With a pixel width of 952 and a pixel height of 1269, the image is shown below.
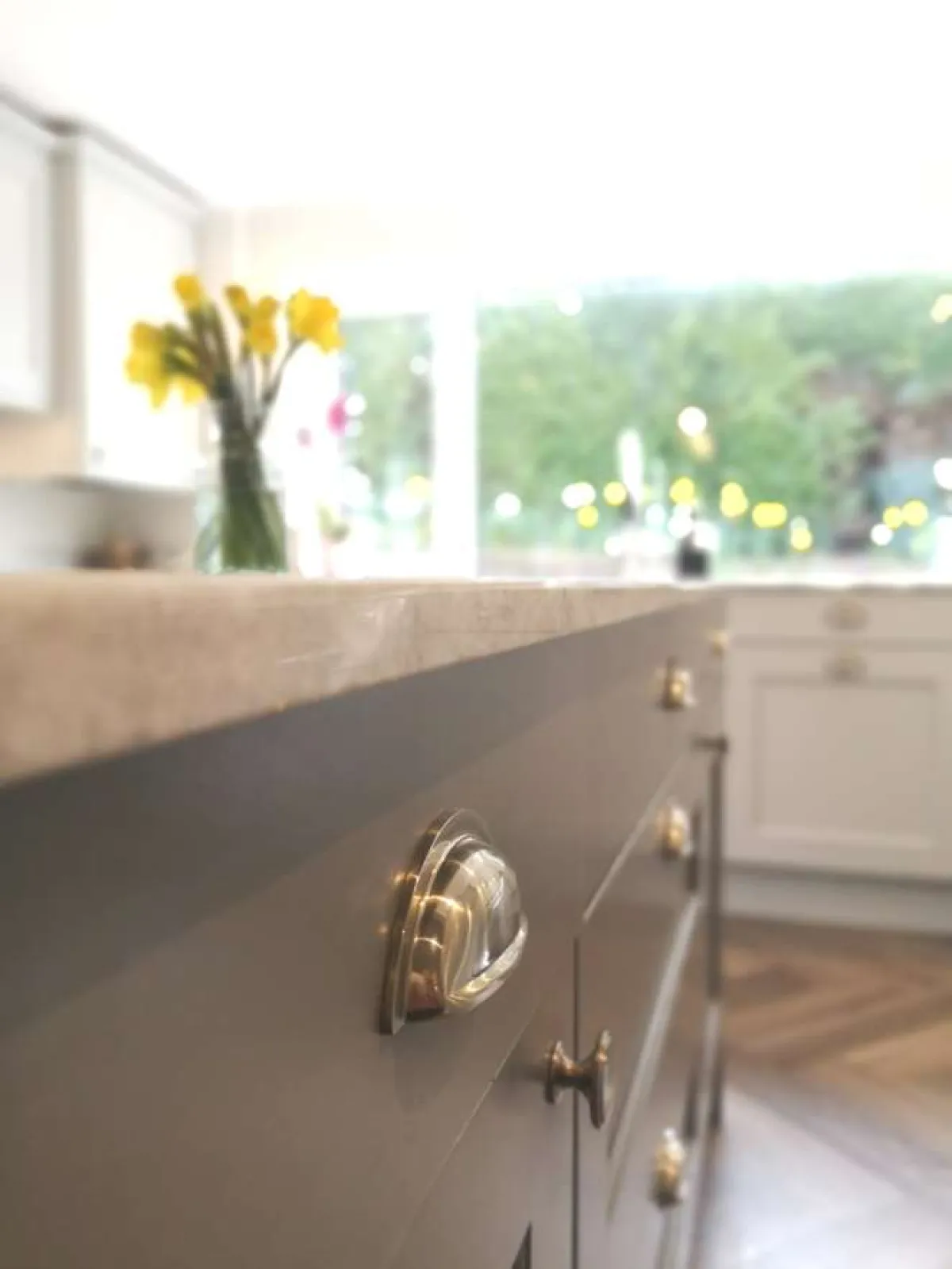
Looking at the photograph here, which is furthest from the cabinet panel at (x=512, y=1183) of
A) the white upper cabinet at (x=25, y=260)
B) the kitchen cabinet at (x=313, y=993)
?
the white upper cabinet at (x=25, y=260)

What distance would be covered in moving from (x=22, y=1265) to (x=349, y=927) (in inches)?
4.5

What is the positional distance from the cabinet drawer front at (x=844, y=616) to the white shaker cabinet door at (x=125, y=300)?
1.51m

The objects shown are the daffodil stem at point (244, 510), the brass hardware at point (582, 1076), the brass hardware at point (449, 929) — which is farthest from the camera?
the daffodil stem at point (244, 510)

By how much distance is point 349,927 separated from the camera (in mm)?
267

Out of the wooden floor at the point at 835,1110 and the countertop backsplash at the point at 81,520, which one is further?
the countertop backsplash at the point at 81,520

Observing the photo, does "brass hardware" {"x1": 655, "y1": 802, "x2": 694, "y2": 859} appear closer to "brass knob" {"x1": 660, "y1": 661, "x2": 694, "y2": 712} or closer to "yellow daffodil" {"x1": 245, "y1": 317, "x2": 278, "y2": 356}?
"brass knob" {"x1": 660, "y1": 661, "x2": 694, "y2": 712}

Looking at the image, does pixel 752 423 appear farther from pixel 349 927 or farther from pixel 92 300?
pixel 349 927

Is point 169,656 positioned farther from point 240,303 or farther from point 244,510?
point 240,303

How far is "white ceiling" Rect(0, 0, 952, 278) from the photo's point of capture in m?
2.54

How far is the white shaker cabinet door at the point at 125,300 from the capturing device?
306 centimetres

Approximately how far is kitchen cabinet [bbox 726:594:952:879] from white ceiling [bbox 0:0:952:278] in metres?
1.21

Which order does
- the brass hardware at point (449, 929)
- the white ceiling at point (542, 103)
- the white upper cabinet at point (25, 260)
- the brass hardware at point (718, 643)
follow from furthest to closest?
the white upper cabinet at point (25, 260) → the white ceiling at point (542, 103) → the brass hardware at point (718, 643) → the brass hardware at point (449, 929)

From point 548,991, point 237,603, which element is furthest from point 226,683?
point 548,991

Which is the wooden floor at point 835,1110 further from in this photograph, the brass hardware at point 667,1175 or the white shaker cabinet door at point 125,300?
the white shaker cabinet door at point 125,300
